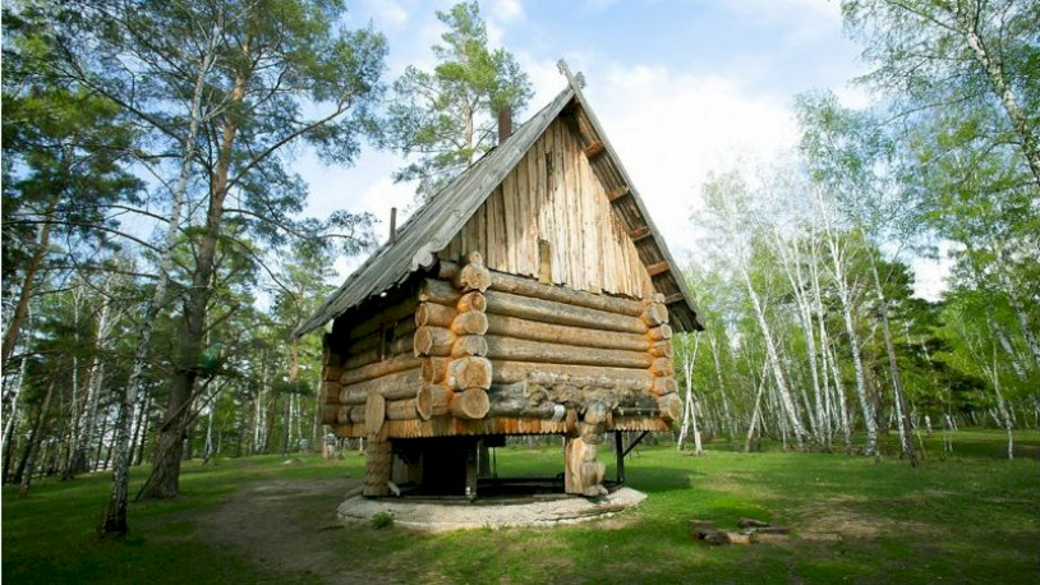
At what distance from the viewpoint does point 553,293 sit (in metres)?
11.6

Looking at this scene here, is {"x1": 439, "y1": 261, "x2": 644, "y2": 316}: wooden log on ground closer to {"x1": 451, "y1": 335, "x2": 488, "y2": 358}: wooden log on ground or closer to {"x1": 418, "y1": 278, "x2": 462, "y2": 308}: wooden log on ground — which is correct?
{"x1": 418, "y1": 278, "x2": 462, "y2": 308}: wooden log on ground

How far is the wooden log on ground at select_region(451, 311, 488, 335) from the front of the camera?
943 centimetres

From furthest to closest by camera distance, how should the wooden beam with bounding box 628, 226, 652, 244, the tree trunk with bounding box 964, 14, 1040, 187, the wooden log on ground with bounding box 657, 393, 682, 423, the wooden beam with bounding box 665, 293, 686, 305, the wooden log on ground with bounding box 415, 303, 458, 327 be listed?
the wooden beam with bounding box 665, 293, 686, 305, the wooden beam with bounding box 628, 226, 652, 244, the wooden log on ground with bounding box 657, 393, 682, 423, the tree trunk with bounding box 964, 14, 1040, 187, the wooden log on ground with bounding box 415, 303, 458, 327

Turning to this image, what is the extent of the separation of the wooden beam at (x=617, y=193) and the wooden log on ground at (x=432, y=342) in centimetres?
638

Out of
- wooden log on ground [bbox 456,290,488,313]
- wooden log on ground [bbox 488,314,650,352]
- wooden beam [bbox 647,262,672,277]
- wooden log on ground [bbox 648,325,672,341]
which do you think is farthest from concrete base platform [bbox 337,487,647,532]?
wooden beam [bbox 647,262,672,277]

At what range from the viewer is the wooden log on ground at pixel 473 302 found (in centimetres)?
962

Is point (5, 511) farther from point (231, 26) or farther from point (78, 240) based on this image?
point (231, 26)

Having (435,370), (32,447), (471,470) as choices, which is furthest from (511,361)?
(32,447)

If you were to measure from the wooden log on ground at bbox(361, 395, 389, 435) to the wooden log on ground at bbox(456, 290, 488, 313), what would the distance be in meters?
3.04

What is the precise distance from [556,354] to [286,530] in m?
6.84

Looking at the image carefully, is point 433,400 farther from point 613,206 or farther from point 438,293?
point 613,206

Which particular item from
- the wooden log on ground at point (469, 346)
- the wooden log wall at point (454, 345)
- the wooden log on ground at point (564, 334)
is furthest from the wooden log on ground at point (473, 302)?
the wooden log on ground at point (564, 334)

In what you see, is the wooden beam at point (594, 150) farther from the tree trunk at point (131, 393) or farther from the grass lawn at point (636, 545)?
the tree trunk at point (131, 393)

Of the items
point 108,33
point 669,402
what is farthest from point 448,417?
point 108,33
